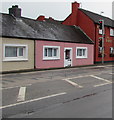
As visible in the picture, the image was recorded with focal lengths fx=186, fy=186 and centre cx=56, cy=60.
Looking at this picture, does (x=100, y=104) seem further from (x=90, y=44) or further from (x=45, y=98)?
(x=90, y=44)

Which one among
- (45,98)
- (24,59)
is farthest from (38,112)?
(24,59)

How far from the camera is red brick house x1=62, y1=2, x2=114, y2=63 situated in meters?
26.4

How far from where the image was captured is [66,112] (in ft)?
17.7

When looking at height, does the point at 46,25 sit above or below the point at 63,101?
above

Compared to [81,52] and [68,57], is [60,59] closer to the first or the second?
[68,57]

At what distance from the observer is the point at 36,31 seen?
19656mm

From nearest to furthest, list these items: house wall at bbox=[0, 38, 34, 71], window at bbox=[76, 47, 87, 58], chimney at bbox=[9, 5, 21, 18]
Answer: house wall at bbox=[0, 38, 34, 71] → chimney at bbox=[9, 5, 21, 18] → window at bbox=[76, 47, 87, 58]

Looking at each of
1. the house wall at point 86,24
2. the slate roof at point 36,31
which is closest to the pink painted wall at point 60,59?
the slate roof at point 36,31

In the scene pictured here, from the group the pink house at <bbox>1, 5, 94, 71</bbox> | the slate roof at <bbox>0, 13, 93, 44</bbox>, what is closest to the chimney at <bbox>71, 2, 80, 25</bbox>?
the slate roof at <bbox>0, 13, 93, 44</bbox>

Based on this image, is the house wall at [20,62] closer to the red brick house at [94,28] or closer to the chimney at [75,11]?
the red brick house at [94,28]

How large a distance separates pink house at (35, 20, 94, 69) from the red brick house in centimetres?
104

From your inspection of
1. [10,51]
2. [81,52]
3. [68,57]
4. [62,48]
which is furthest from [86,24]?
[10,51]

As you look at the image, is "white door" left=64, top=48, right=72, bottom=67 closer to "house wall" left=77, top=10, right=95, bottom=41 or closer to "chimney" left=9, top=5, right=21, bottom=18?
"house wall" left=77, top=10, right=95, bottom=41

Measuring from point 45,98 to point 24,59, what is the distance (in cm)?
1064
